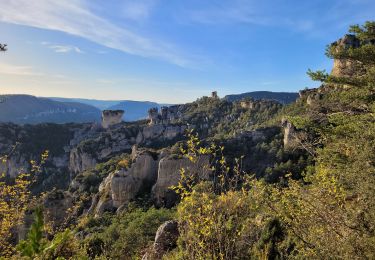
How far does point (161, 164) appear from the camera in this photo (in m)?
45.7

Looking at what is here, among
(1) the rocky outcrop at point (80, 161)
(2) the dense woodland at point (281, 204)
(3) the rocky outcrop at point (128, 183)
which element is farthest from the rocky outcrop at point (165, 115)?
(2) the dense woodland at point (281, 204)

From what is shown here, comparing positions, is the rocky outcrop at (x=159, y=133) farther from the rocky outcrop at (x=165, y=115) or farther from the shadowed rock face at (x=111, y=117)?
the shadowed rock face at (x=111, y=117)

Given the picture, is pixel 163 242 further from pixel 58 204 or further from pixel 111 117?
pixel 111 117

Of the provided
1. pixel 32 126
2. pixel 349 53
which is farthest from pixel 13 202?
pixel 32 126

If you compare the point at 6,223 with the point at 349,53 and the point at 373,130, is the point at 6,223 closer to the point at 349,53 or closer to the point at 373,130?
the point at 373,130

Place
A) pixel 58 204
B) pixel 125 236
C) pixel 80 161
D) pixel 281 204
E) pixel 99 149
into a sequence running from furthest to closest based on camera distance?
pixel 80 161
pixel 99 149
pixel 58 204
pixel 125 236
pixel 281 204

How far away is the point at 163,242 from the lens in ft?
55.2

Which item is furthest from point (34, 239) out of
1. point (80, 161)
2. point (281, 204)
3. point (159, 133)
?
point (159, 133)

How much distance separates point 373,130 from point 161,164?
36.2m

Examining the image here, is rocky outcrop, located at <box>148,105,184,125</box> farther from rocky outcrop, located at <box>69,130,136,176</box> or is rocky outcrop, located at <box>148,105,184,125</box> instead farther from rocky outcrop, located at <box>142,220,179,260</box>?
rocky outcrop, located at <box>142,220,179,260</box>

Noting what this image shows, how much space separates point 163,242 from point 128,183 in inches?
1173

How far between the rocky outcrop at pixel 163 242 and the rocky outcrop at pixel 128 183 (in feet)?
90.5

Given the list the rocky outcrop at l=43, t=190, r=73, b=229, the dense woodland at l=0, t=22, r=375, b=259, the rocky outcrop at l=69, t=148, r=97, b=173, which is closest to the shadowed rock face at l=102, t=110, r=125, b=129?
the rocky outcrop at l=69, t=148, r=97, b=173

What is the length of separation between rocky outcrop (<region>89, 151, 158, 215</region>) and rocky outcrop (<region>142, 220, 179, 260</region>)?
2760 centimetres
